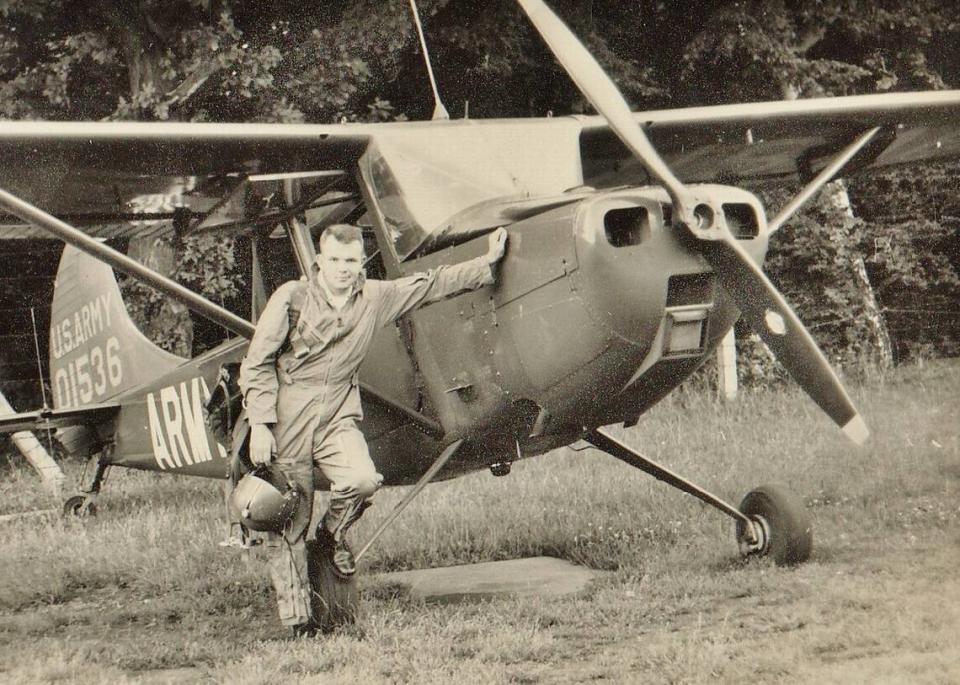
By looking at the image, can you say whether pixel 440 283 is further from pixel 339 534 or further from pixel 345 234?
pixel 339 534

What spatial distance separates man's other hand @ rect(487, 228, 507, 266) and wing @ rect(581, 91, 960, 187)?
1326 millimetres

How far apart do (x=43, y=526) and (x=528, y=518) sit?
151 inches

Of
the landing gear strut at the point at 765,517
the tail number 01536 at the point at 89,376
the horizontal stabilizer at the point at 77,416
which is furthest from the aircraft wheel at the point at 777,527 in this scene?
the tail number 01536 at the point at 89,376

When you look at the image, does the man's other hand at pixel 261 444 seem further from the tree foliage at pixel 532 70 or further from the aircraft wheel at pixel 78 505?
the tree foliage at pixel 532 70

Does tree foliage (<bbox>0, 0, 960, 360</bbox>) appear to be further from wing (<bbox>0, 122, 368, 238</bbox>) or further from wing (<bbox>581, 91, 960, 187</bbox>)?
wing (<bbox>0, 122, 368, 238</bbox>)

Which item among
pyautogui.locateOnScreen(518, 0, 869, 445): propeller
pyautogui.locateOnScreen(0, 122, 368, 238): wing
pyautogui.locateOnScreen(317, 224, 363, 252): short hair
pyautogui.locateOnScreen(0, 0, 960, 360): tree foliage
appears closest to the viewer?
pyautogui.locateOnScreen(518, 0, 869, 445): propeller

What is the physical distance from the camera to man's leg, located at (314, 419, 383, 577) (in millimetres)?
4371

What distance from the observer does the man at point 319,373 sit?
4.36m

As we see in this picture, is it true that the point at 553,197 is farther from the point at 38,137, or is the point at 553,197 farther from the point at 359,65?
the point at 359,65

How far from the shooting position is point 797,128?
6535 mm

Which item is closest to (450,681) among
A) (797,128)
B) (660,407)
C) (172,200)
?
(172,200)

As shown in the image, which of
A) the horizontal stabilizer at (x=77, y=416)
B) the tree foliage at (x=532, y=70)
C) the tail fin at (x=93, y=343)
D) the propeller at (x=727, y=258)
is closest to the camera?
the propeller at (x=727, y=258)

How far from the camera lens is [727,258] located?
407cm

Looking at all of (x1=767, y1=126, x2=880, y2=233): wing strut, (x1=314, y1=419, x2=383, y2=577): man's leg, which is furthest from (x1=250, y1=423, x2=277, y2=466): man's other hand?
(x1=767, y1=126, x2=880, y2=233): wing strut
